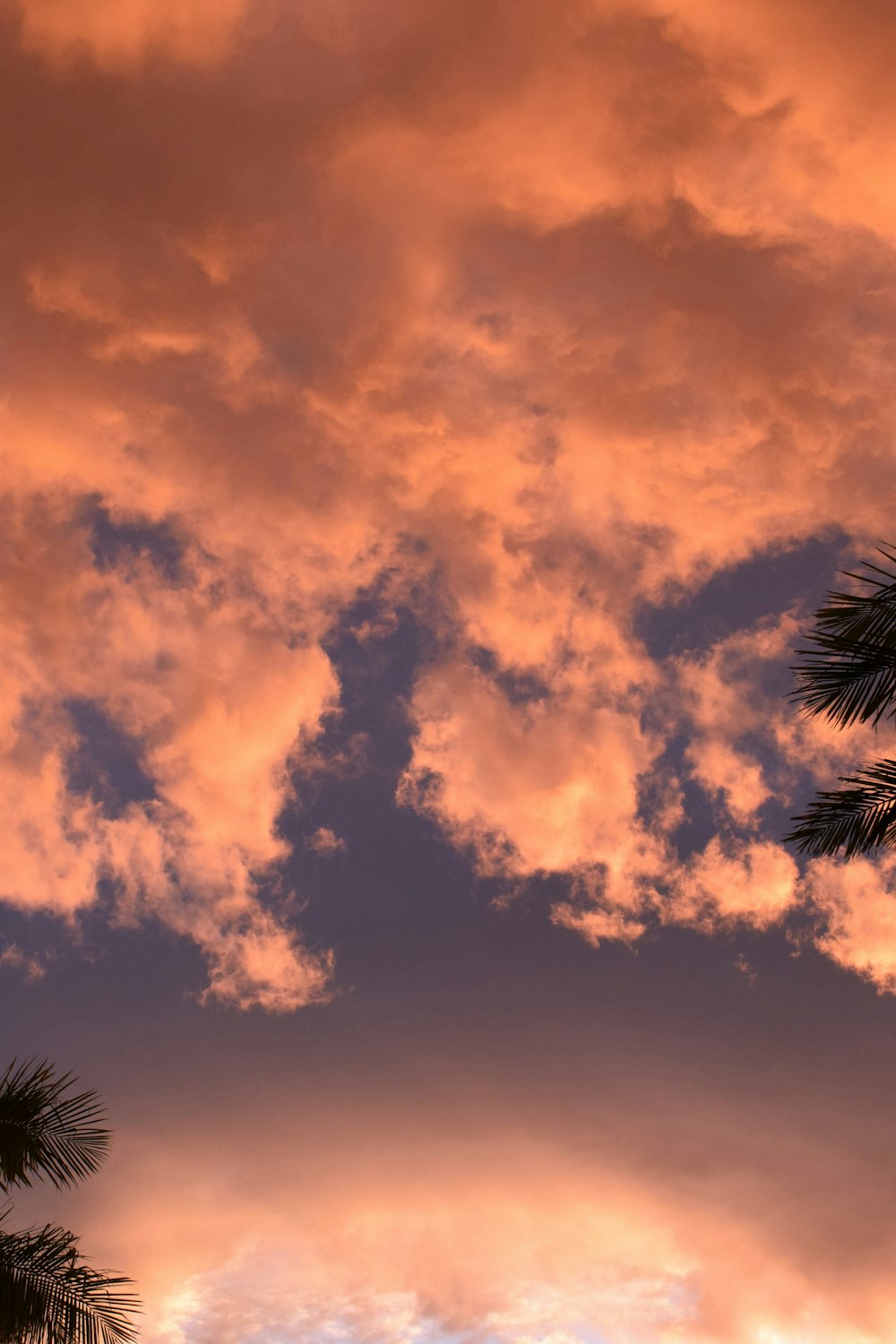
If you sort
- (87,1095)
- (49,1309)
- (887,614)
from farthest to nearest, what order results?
(87,1095), (49,1309), (887,614)

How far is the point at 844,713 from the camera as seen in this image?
11.4m

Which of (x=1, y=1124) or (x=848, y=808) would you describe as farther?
(x=1, y=1124)

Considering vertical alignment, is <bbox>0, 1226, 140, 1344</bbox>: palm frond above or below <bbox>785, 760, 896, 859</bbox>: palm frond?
below

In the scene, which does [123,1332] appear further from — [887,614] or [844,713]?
[887,614]

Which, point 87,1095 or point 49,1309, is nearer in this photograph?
point 49,1309

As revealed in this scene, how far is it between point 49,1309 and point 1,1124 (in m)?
2.31

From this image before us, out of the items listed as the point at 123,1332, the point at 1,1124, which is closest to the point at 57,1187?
the point at 1,1124

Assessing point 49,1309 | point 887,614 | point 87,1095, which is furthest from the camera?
point 87,1095

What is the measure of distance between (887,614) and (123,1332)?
507 inches

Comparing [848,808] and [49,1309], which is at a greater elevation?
[848,808]

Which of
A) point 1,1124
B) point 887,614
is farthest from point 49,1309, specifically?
point 887,614

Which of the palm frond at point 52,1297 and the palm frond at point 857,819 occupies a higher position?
the palm frond at point 857,819

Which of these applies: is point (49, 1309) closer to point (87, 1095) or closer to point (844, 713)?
point (87, 1095)

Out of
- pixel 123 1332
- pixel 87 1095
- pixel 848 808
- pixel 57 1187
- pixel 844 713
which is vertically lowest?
pixel 123 1332
